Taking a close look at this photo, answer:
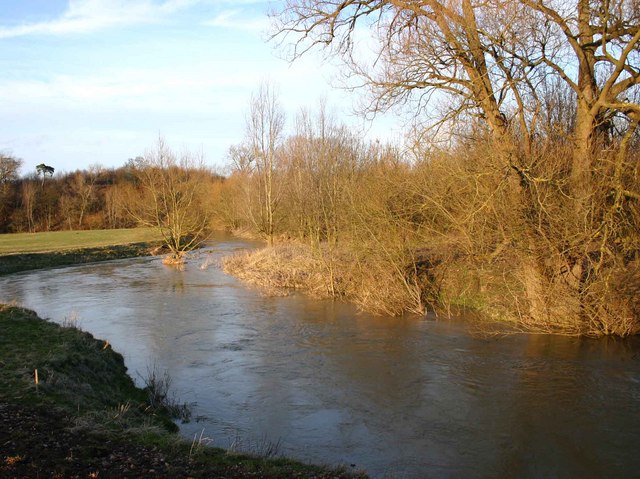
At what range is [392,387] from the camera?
9.82 m

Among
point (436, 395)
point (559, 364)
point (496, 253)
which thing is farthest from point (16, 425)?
point (496, 253)

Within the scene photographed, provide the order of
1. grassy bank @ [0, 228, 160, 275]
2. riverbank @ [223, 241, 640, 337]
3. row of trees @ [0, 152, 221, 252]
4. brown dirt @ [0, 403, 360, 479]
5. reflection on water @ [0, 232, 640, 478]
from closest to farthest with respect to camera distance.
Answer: brown dirt @ [0, 403, 360, 479], reflection on water @ [0, 232, 640, 478], riverbank @ [223, 241, 640, 337], grassy bank @ [0, 228, 160, 275], row of trees @ [0, 152, 221, 252]

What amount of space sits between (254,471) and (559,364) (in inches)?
312

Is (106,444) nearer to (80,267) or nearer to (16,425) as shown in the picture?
(16,425)

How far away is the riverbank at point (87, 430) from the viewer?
518cm

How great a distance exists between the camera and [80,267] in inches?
1153

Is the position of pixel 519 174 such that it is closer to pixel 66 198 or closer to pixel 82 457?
pixel 82 457

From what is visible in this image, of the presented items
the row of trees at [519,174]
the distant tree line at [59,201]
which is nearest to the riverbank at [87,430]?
the row of trees at [519,174]

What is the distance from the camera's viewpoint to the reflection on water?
716 centimetres

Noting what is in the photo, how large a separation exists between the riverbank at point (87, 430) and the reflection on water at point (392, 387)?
1.22 meters

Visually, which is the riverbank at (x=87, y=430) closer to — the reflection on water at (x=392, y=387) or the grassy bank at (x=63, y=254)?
the reflection on water at (x=392, y=387)

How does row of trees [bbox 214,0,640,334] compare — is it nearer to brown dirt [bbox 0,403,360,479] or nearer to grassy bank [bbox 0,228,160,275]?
brown dirt [bbox 0,403,360,479]

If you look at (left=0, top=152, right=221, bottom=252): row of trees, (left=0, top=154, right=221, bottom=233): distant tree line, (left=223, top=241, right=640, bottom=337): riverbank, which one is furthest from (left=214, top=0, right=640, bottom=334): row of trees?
(left=0, top=154, right=221, bottom=233): distant tree line

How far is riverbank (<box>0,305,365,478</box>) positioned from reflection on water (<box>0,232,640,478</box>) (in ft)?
3.99
